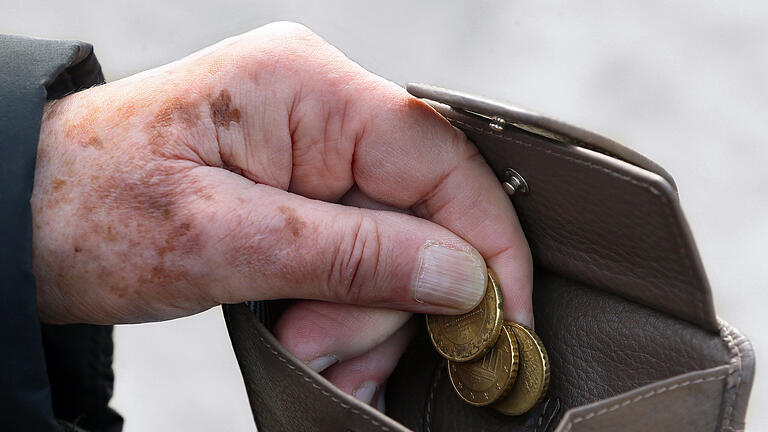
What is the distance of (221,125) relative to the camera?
3.56ft

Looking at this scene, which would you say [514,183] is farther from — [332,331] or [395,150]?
[332,331]

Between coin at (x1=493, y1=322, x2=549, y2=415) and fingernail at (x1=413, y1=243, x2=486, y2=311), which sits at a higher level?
fingernail at (x1=413, y1=243, x2=486, y2=311)

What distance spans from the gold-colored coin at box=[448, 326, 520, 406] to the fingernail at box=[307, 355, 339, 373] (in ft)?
0.56

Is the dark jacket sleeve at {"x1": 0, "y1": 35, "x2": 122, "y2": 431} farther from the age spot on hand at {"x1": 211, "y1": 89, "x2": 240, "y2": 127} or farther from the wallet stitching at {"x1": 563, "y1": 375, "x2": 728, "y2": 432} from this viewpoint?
the wallet stitching at {"x1": 563, "y1": 375, "x2": 728, "y2": 432}

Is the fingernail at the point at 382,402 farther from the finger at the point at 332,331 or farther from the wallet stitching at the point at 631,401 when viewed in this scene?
the wallet stitching at the point at 631,401

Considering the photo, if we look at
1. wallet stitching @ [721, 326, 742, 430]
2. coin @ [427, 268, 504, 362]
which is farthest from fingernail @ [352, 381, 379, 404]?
wallet stitching @ [721, 326, 742, 430]

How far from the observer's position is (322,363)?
115 centimetres

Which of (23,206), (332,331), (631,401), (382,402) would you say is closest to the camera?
(631,401)

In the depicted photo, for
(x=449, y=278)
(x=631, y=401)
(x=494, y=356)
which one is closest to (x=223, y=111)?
(x=449, y=278)

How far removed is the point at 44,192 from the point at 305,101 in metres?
0.36

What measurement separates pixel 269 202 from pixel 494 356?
360mm

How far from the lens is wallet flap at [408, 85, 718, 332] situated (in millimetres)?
921

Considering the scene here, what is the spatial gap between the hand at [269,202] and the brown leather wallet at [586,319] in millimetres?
46

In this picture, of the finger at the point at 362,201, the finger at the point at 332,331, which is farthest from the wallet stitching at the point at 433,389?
the finger at the point at 362,201
